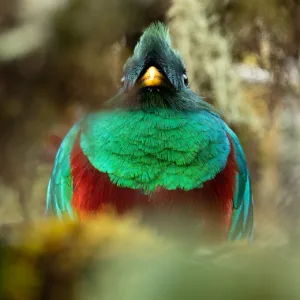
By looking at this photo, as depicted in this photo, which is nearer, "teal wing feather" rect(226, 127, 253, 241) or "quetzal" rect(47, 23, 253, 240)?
"quetzal" rect(47, 23, 253, 240)

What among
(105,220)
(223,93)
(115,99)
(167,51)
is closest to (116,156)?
(167,51)

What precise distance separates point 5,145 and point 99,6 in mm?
86

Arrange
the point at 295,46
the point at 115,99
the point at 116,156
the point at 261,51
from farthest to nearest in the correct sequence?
the point at 116,156, the point at 261,51, the point at 295,46, the point at 115,99

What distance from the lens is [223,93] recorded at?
158 cm

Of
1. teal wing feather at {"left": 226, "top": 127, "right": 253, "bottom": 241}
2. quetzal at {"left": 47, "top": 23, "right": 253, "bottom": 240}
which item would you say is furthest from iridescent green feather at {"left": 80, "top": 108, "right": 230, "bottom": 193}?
teal wing feather at {"left": 226, "top": 127, "right": 253, "bottom": 241}

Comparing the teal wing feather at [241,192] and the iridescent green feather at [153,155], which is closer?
the iridescent green feather at [153,155]

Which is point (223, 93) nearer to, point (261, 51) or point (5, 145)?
point (261, 51)

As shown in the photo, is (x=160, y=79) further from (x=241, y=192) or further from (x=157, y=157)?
(x=241, y=192)

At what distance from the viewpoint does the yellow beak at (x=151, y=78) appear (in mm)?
1162

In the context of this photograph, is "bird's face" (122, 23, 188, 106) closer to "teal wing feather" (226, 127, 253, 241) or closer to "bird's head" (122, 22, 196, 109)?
"bird's head" (122, 22, 196, 109)

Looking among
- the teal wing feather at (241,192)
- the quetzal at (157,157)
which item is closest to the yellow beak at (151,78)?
the quetzal at (157,157)

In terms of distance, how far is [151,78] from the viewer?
117 centimetres

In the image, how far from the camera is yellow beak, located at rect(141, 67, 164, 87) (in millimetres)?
1162

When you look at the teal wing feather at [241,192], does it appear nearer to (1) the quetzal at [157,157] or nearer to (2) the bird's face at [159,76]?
(1) the quetzal at [157,157]
